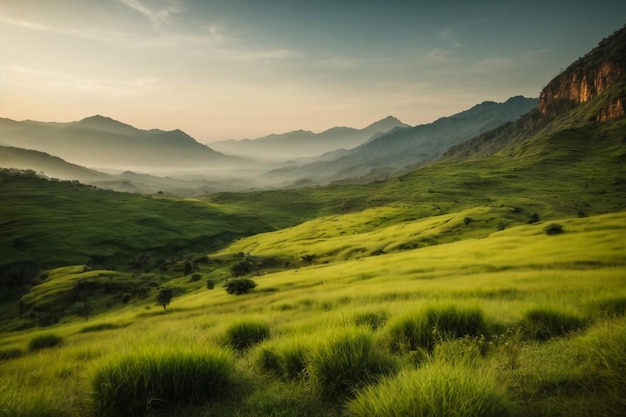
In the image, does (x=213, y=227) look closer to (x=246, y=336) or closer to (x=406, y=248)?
(x=406, y=248)

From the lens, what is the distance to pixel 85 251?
141625mm

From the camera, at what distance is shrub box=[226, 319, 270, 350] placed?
31.8 ft

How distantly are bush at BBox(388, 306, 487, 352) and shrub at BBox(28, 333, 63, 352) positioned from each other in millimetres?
18877

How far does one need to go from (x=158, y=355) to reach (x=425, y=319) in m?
5.55

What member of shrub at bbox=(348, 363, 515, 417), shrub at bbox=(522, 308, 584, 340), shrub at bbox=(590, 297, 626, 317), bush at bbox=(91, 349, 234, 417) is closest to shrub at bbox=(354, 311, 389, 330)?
shrub at bbox=(522, 308, 584, 340)

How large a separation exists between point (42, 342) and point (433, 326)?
66.3 feet

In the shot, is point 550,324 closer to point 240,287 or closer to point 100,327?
point 240,287

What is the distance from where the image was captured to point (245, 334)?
9.94 metres

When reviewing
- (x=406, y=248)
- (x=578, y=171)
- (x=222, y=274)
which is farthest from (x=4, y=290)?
(x=578, y=171)

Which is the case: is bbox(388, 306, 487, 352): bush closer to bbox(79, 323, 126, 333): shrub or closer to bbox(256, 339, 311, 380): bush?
bbox(256, 339, 311, 380): bush

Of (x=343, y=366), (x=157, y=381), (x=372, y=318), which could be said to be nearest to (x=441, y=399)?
(x=343, y=366)

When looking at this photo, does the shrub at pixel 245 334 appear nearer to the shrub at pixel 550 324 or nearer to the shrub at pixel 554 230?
the shrub at pixel 550 324

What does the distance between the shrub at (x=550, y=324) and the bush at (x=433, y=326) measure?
3.22 ft

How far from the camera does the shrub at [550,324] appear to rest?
7.71 meters
